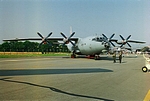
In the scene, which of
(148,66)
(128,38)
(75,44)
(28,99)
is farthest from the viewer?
(128,38)

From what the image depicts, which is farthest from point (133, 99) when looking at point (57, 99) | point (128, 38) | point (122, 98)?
point (128, 38)

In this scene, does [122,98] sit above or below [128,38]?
below

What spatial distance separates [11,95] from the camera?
6352 millimetres

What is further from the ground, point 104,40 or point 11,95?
point 104,40

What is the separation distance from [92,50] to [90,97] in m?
27.3

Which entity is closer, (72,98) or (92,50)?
(72,98)

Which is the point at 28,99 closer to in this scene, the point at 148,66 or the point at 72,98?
the point at 72,98

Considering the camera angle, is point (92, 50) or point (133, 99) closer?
point (133, 99)

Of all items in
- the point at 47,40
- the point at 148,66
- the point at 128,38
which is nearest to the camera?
the point at 148,66

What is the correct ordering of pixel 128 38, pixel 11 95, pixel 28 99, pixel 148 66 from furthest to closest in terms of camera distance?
pixel 128 38 < pixel 148 66 < pixel 11 95 < pixel 28 99

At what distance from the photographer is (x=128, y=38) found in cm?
4884

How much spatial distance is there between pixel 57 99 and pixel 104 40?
26601 millimetres

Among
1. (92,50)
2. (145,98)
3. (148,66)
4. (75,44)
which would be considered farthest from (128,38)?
(145,98)

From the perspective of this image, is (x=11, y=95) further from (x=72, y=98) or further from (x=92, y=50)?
(x=92, y=50)
